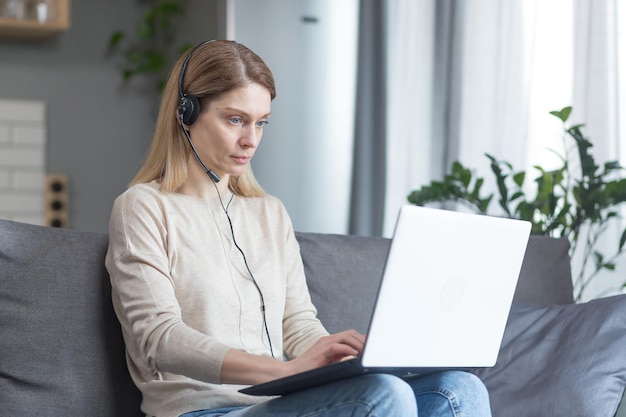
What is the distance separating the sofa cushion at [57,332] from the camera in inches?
66.7

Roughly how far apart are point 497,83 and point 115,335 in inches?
68.1

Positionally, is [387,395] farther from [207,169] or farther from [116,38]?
[116,38]

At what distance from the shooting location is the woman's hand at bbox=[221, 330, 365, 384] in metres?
1.38

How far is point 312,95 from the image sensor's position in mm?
3900

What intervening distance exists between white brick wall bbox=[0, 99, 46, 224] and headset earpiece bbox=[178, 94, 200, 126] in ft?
8.33

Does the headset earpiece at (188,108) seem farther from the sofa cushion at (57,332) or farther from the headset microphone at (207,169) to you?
the sofa cushion at (57,332)

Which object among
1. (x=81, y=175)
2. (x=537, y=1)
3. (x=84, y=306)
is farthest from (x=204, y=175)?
(x=81, y=175)

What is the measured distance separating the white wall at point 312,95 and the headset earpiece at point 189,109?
2129mm

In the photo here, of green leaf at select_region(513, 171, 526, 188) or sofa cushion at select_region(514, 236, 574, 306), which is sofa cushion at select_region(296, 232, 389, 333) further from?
green leaf at select_region(513, 171, 526, 188)

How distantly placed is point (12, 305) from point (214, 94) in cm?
54

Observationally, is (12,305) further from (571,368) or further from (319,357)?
(571,368)

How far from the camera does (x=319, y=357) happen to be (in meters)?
1.40

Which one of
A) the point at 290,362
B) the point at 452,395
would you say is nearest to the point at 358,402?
the point at 290,362

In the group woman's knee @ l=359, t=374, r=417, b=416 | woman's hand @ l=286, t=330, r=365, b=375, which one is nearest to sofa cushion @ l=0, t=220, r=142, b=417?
woman's hand @ l=286, t=330, r=365, b=375
